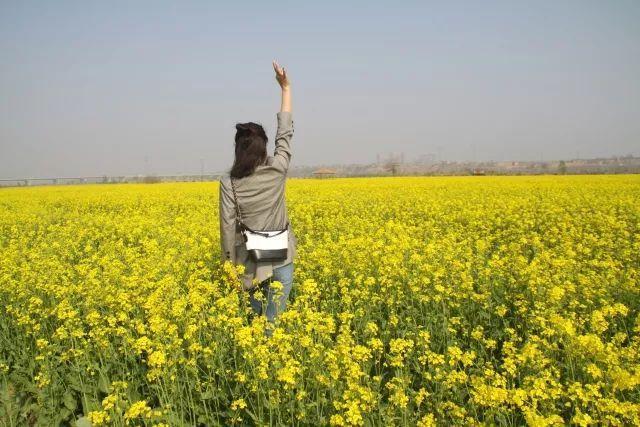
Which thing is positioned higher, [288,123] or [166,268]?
[288,123]

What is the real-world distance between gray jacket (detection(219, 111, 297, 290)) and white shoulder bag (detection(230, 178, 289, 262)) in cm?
4

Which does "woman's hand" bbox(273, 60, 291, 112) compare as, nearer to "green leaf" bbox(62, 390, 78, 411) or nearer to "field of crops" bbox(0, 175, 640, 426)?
"field of crops" bbox(0, 175, 640, 426)

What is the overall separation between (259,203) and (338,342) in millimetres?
1533

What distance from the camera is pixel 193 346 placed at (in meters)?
3.09

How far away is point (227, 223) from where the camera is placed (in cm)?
401

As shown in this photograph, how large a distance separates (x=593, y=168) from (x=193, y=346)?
157 ft

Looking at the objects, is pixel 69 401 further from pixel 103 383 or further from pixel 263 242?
pixel 263 242

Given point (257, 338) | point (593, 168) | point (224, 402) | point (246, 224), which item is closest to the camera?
point (257, 338)

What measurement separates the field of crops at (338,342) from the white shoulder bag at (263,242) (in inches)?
10.9

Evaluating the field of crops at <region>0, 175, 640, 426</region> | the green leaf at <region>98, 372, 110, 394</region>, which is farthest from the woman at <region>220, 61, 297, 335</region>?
the green leaf at <region>98, 372, 110, 394</region>

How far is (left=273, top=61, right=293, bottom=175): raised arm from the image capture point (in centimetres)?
400

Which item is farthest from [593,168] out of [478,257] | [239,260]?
[239,260]

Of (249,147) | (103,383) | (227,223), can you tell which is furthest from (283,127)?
(103,383)

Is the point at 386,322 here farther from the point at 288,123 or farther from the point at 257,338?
the point at 288,123
